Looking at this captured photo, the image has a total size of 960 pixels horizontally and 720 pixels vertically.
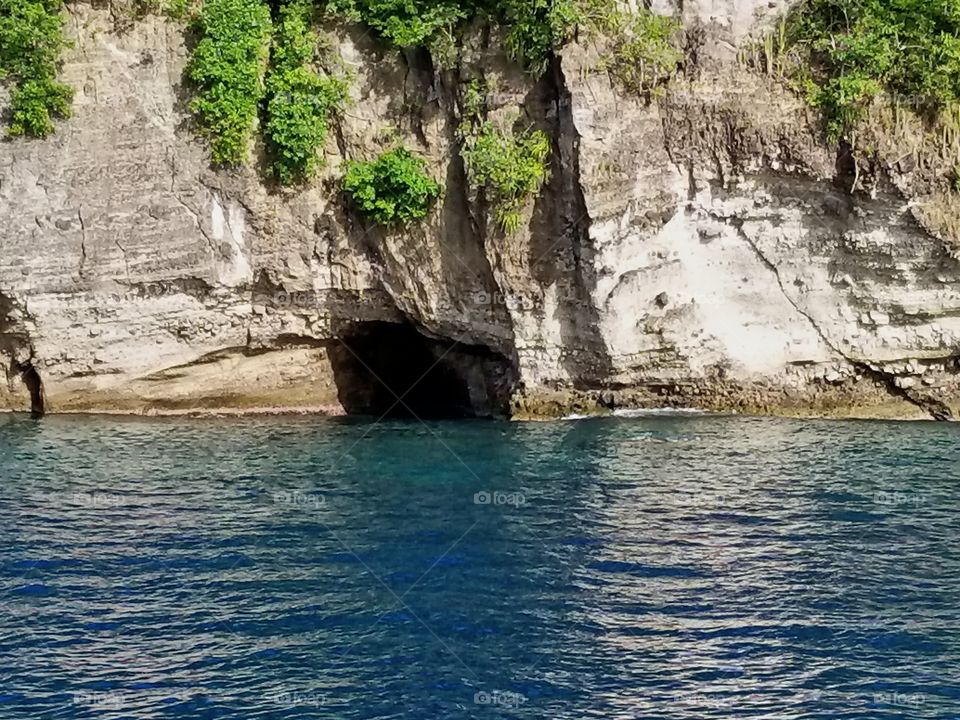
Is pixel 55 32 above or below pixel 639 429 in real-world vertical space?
above

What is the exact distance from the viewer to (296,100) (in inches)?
1060

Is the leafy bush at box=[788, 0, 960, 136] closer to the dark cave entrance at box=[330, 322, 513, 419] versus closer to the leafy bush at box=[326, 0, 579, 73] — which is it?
the leafy bush at box=[326, 0, 579, 73]

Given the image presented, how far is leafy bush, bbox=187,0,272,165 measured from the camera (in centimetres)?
2677

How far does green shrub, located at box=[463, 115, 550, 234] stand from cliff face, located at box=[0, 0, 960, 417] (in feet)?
1.21

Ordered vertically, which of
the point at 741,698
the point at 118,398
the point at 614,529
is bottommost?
the point at 741,698

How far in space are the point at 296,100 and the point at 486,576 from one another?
557 inches

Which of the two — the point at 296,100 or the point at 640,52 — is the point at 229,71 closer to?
the point at 296,100

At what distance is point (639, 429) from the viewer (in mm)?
24828

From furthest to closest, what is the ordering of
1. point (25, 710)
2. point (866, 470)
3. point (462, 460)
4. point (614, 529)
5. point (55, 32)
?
point (55, 32)
point (462, 460)
point (866, 470)
point (614, 529)
point (25, 710)

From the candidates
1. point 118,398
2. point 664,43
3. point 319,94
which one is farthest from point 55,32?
point 664,43

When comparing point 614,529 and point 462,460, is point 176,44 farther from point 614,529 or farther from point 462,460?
point 614,529

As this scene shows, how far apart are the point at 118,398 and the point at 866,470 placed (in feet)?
51.8

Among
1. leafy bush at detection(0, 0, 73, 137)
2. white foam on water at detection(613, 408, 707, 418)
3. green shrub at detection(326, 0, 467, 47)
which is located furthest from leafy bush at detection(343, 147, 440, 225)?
leafy bush at detection(0, 0, 73, 137)

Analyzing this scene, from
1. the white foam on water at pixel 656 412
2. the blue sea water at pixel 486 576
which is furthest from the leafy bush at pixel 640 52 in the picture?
the blue sea water at pixel 486 576
